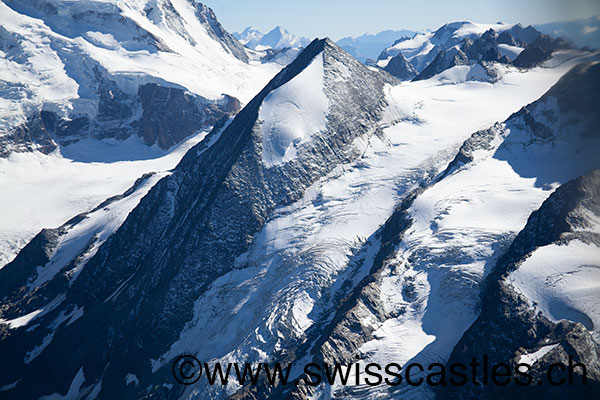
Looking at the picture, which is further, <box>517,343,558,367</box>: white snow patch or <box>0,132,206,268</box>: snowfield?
<box>0,132,206,268</box>: snowfield

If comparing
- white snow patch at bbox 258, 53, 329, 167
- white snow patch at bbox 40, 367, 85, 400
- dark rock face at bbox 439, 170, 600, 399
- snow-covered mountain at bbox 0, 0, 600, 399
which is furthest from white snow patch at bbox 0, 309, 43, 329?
dark rock face at bbox 439, 170, 600, 399

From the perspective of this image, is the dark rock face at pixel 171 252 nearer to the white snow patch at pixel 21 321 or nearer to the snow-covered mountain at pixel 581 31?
the white snow patch at pixel 21 321

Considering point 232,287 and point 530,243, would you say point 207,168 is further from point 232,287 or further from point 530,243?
point 530,243

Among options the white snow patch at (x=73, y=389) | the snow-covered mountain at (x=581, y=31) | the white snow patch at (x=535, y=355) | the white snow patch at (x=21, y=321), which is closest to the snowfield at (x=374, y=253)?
the white snow patch at (x=535, y=355)

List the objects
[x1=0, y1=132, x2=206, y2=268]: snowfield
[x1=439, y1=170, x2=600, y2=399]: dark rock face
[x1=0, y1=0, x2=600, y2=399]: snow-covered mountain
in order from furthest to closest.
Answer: [x1=0, y1=132, x2=206, y2=268]: snowfield → [x1=0, y1=0, x2=600, y2=399]: snow-covered mountain → [x1=439, y1=170, x2=600, y2=399]: dark rock face

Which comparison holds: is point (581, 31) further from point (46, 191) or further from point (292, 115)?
point (46, 191)

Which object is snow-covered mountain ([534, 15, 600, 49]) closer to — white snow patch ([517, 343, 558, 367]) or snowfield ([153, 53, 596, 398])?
white snow patch ([517, 343, 558, 367])
